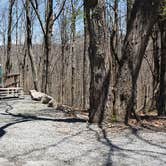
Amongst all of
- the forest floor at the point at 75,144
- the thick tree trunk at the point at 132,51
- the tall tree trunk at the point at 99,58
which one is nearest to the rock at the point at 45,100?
the forest floor at the point at 75,144

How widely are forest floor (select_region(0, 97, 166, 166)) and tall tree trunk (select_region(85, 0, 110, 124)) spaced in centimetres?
53

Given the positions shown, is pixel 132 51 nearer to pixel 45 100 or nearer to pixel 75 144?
pixel 75 144

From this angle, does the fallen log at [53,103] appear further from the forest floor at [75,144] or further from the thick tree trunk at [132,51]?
the thick tree trunk at [132,51]

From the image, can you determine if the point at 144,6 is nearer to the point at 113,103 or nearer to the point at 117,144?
the point at 113,103

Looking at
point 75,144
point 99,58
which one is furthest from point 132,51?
point 75,144

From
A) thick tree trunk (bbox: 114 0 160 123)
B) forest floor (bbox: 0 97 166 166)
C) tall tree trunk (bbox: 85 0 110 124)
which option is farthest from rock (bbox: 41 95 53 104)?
thick tree trunk (bbox: 114 0 160 123)

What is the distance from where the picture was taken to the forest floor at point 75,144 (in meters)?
5.89

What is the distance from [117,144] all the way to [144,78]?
96.7 ft

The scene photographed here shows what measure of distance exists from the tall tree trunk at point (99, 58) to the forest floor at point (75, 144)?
0.53 meters

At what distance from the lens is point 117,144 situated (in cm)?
716

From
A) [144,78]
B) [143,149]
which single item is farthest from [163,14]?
[144,78]

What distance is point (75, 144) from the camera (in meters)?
7.04

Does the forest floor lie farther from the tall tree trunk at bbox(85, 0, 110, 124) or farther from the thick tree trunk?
the thick tree trunk

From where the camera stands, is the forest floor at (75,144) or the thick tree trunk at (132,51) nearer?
the forest floor at (75,144)
